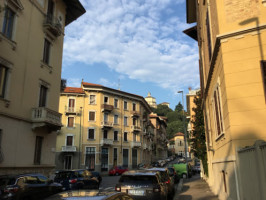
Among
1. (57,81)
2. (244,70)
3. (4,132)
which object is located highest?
(57,81)

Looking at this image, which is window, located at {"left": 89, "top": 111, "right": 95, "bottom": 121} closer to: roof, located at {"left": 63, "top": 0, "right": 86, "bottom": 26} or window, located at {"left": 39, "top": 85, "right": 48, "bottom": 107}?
roof, located at {"left": 63, "top": 0, "right": 86, "bottom": 26}

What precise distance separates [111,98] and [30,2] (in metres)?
32.4

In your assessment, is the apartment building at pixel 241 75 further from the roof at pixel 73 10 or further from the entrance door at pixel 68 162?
the entrance door at pixel 68 162

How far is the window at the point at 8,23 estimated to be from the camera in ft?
51.0

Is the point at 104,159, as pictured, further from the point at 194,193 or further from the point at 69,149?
the point at 194,193

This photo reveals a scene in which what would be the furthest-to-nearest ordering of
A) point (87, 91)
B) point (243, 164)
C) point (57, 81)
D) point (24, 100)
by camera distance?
1. point (87, 91)
2. point (57, 81)
3. point (24, 100)
4. point (243, 164)

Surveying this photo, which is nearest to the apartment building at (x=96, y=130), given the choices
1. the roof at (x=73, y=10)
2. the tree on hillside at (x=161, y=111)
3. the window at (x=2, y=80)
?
the roof at (x=73, y=10)

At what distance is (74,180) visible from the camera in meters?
14.0

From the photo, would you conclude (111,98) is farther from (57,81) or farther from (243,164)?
(243,164)

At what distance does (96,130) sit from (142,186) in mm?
37456

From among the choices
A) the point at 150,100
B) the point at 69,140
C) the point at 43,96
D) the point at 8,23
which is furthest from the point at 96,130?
the point at 150,100

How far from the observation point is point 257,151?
5719mm

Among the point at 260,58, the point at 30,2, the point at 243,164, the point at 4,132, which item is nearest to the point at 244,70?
the point at 260,58

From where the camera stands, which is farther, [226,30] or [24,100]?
[24,100]
